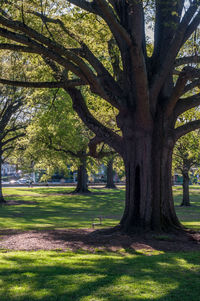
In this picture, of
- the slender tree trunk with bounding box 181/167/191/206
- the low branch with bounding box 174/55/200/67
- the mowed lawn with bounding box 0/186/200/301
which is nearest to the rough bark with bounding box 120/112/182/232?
the low branch with bounding box 174/55/200/67

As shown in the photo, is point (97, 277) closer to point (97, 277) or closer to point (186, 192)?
point (97, 277)

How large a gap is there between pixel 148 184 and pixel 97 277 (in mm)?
5810

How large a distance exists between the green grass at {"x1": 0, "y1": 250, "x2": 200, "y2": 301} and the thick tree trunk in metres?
3.15

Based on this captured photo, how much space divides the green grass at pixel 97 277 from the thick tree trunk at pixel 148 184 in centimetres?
315

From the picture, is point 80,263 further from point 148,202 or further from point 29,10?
point 29,10

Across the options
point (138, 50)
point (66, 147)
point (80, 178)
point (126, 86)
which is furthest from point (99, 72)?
point (80, 178)

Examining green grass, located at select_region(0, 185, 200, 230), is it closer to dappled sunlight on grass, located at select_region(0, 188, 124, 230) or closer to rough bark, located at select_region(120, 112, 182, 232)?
dappled sunlight on grass, located at select_region(0, 188, 124, 230)

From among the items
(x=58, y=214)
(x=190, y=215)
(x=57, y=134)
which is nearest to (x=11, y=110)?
(x=57, y=134)

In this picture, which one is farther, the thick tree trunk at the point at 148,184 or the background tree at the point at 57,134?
the background tree at the point at 57,134

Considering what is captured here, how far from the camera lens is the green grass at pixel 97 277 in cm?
539

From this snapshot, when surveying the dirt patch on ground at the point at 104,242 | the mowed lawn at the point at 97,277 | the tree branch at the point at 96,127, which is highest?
the tree branch at the point at 96,127

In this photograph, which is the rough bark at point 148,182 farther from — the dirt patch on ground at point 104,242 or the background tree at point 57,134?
the background tree at point 57,134

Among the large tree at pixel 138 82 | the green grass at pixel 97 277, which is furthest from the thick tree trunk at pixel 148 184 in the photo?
the green grass at pixel 97 277

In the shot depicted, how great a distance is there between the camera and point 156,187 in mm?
11945
